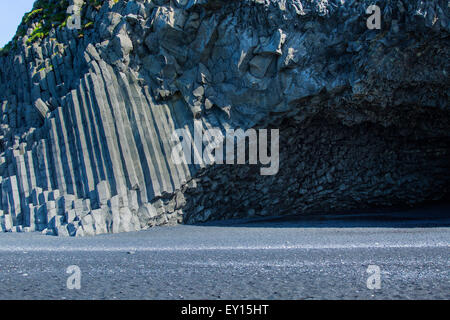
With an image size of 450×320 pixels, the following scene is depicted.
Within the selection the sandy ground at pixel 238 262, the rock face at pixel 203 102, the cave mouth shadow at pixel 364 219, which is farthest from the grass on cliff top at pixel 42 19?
the cave mouth shadow at pixel 364 219

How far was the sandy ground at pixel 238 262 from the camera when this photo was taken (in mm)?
4684

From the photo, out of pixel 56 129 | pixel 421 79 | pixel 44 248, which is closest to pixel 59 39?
pixel 56 129

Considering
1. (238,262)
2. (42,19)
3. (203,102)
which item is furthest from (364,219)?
(42,19)

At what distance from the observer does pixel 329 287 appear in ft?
15.6

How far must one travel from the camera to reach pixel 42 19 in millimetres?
15906

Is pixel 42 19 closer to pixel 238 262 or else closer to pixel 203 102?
pixel 203 102

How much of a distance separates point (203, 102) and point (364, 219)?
19.9ft

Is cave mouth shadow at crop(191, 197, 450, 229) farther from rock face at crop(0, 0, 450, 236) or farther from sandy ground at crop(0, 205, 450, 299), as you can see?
rock face at crop(0, 0, 450, 236)

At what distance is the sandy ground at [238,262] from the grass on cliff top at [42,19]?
26.0ft

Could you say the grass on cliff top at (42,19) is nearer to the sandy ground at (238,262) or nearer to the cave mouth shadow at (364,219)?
the sandy ground at (238,262)

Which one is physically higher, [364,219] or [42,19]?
[42,19]

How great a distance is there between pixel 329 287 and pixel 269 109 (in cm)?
833

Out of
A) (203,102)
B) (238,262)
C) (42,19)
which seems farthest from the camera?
(42,19)

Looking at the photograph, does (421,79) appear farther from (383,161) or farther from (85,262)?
(85,262)
